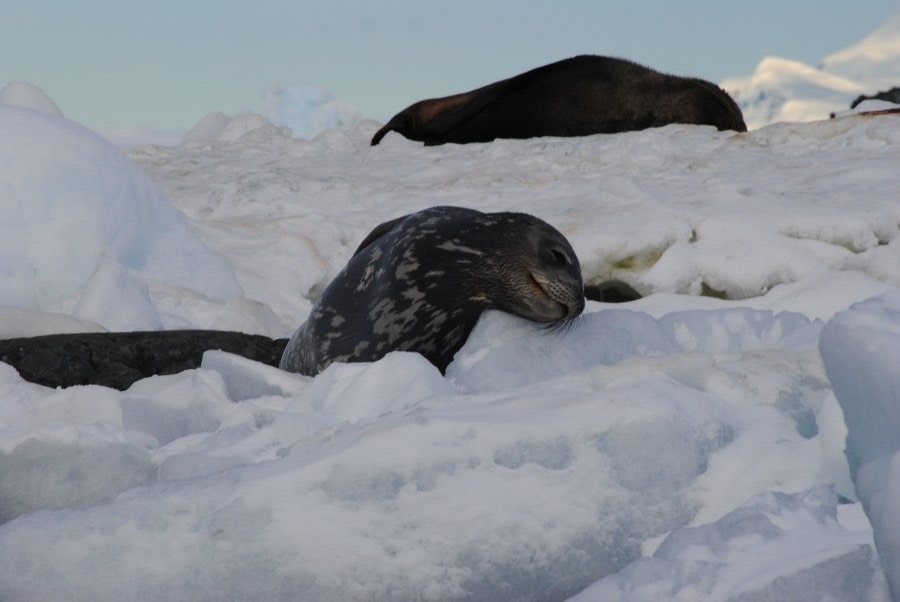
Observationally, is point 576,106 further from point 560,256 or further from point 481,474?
point 481,474

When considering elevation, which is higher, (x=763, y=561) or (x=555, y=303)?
(x=763, y=561)

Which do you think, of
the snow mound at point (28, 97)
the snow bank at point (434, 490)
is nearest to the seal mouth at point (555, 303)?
the snow bank at point (434, 490)

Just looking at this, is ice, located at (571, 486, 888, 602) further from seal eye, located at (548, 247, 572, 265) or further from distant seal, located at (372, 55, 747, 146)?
distant seal, located at (372, 55, 747, 146)

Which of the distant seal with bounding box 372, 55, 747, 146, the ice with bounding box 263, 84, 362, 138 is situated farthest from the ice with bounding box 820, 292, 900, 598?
the ice with bounding box 263, 84, 362, 138

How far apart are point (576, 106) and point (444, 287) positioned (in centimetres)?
666

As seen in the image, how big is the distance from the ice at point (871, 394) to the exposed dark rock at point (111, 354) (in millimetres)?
2660

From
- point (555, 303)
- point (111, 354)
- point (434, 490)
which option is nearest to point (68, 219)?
point (111, 354)

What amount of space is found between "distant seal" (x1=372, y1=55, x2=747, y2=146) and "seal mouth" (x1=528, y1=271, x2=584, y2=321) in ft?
21.0

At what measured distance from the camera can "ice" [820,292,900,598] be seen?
147 cm

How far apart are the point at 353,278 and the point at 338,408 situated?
4.02 ft

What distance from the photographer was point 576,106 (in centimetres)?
966

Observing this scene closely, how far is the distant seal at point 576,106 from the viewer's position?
9.42 m

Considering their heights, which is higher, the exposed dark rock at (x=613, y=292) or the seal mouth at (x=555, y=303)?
the seal mouth at (x=555, y=303)

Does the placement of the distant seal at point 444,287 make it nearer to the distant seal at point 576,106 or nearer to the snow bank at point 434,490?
the snow bank at point 434,490
